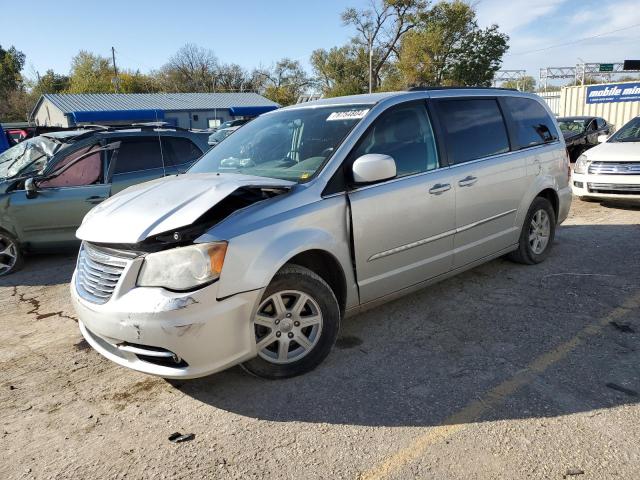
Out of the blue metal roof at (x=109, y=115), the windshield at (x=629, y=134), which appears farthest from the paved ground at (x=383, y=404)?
the blue metal roof at (x=109, y=115)

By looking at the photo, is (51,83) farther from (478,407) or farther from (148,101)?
(478,407)

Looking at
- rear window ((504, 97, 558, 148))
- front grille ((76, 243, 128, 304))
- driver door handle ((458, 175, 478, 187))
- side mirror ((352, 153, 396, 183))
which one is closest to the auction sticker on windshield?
side mirror ((352, 153, 396, 183))

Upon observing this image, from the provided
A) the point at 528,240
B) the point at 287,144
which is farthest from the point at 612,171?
the point at 287,144

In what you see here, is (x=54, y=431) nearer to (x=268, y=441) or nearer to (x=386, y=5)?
(x=268, y=441)

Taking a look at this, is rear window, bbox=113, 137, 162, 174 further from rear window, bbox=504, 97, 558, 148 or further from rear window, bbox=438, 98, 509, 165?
rear window, bbox=504, 97, 558, 148

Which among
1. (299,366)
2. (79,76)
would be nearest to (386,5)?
(79,76)

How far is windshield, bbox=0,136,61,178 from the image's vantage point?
23.3 ft

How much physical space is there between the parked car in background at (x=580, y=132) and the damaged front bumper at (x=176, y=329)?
1487cm

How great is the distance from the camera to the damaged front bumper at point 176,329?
2736 mm

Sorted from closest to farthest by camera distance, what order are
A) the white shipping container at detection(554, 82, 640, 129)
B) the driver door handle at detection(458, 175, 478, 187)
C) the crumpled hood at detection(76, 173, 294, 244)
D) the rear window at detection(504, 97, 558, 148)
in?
1. the crumpled hood at detection(76, 173, 294, 244)
2. the driver door handle at detection(458, 175, 478, 187)
3. the rear window at detection(504, 97, 558, 148)
4. the white shipping container at detection(554, 82, 640, 129)

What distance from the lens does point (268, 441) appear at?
2.71 meters

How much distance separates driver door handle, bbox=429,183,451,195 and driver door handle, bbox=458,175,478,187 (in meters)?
0.18

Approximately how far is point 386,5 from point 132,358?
5058cm

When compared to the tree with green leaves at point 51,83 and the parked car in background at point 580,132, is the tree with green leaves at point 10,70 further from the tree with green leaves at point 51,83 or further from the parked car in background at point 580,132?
the parked car in background at point 580,132
